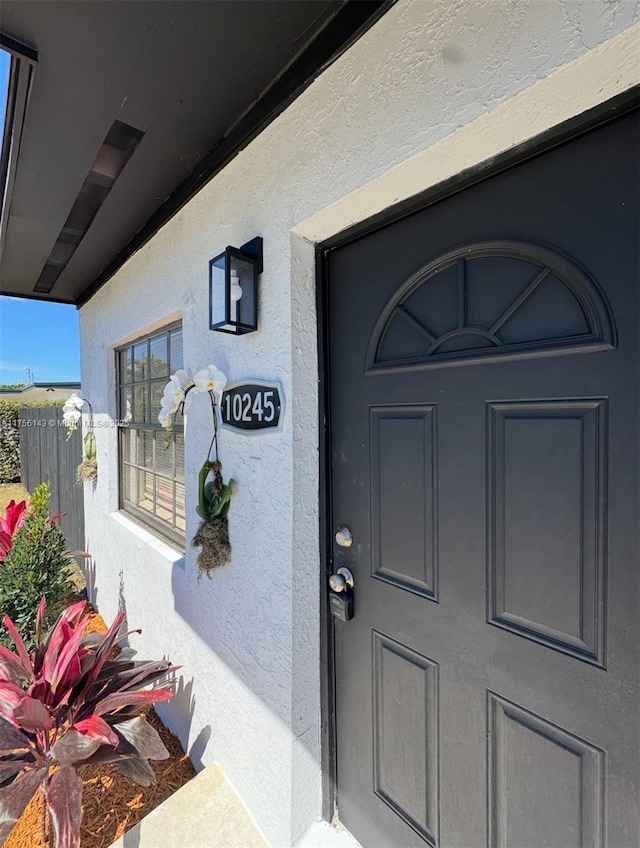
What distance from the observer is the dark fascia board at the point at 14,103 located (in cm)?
134

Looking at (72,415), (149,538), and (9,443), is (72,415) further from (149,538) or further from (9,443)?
(9,443)

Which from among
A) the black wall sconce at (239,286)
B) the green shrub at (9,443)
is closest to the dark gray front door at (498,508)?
the black wall sconce at (239,286)

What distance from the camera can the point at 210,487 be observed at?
75.1 inches

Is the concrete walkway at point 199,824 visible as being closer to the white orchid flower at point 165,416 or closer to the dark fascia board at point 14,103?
the white orchid flower at point 165,416

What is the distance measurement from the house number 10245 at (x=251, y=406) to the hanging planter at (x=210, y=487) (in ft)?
0.30

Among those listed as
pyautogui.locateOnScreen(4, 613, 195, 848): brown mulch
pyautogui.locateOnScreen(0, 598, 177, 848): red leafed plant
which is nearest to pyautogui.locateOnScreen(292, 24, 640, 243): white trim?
pyautogui.locateOnScreen(0, 598, 177, 848): red leafed plant

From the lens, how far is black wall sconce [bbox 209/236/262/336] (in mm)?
1621

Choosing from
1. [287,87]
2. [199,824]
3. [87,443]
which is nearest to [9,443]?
[87,443]

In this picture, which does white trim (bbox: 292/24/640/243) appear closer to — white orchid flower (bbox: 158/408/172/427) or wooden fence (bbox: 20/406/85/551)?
white orchid flower (bbox: 158/408/172/427)

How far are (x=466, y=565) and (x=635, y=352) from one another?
703mm

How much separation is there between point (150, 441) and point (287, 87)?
8.20 ft

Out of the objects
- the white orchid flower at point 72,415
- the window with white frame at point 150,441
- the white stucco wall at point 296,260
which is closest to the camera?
the white stucco wall at point 296,260

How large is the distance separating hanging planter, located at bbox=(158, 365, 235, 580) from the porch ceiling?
1.04m

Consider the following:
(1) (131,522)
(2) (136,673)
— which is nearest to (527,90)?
(2) (136,673)
